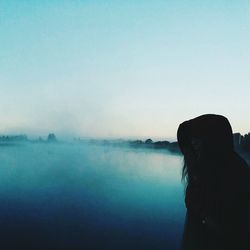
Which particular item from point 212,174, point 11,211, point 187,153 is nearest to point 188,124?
point 187,153

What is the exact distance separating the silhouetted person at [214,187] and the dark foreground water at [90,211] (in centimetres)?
1761

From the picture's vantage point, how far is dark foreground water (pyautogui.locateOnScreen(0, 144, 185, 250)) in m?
20.0

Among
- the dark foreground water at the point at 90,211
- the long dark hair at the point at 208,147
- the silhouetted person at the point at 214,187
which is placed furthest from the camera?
the dark foreground water at the point at 90,211

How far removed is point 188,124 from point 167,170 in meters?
50.6

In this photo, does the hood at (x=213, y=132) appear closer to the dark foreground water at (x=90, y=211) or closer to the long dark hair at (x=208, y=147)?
the long dark hair at (x=208, y=147)

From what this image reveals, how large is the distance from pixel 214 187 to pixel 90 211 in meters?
28.7

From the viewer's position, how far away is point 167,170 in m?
51.7

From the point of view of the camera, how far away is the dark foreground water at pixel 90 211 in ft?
65.8

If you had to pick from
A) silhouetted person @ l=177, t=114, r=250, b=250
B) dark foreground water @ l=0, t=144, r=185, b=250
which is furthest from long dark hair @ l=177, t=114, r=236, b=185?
dark foreground water @ l=0, t=144, r=185, b=250

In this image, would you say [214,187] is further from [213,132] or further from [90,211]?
[90,211]

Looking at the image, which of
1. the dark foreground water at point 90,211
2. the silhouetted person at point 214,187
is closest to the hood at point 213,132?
the silhouetted person at point 214,187

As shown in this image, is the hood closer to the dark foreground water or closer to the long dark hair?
the long dark hair

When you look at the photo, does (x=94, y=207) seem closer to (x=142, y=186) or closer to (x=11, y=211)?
(x=11, y=211)

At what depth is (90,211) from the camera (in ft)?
95.9
